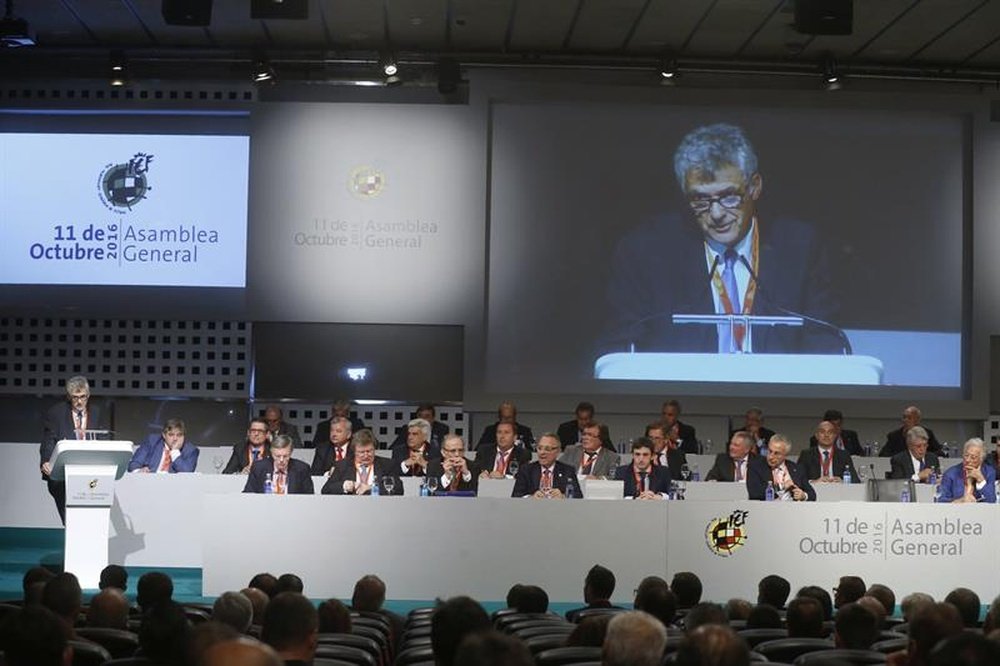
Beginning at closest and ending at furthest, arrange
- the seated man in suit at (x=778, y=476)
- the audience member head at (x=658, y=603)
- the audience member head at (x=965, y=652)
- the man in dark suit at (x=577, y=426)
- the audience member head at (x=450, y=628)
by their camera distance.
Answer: the audience member head at (x=965, y=652) < the audience member head at (x=450, y=628) < the audience member head at (x=658, y=603) < the seated man in suit at (x=778, y=476) < the man in dark suit at (x=577, y=426)

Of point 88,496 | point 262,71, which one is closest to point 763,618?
point 88,496

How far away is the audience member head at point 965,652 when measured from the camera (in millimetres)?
2910

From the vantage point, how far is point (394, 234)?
591 inches

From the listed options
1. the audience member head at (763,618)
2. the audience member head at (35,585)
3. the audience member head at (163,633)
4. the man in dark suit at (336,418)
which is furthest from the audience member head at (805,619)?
the man in dark suit at (336,418)

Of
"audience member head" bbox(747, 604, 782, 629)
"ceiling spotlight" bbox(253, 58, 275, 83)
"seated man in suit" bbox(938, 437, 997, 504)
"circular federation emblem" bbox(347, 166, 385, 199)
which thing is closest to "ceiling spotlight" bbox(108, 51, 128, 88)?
"ceiling spotlight" bbox(253, 58, 275, 83)

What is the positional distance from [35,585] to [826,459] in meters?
8.35

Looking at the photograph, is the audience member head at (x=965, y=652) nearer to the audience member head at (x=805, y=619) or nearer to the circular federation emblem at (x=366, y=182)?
the audience member head at (x=805, y=619)

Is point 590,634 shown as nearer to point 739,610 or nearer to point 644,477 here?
point 739,610

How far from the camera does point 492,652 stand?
9.80 ft

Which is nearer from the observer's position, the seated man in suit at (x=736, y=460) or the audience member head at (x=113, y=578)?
the audience member head at (x=113, y=578)

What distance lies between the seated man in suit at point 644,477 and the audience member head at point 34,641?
7.73 m

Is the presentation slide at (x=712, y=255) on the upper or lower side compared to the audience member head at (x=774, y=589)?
upper

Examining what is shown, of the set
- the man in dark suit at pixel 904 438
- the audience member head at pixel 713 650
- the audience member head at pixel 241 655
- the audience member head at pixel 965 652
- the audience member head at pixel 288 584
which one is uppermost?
the man in dark suit at pixel 904 438

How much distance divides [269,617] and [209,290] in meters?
→ 11.2
